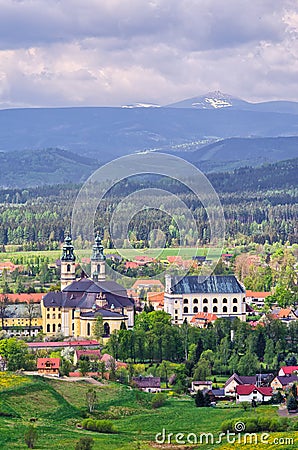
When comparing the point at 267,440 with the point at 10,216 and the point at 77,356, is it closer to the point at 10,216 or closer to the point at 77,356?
the point at 77,356

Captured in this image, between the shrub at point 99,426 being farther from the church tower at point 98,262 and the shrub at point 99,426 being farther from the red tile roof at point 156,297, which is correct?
the red tile roof at point 156,297

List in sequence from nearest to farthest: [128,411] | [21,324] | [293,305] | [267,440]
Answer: [267,440] → [128,411] → [21,324] → [293,305]

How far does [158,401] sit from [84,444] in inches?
278

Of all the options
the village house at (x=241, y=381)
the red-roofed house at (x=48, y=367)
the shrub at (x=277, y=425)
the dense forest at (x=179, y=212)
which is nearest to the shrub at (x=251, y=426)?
the shrub at (x=277, y=425)

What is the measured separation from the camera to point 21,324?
58375 mm

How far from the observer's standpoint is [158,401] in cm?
3797

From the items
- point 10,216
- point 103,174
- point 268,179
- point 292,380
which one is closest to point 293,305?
point 103,174

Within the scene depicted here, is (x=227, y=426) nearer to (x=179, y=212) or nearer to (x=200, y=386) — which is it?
(x=200, y=386)

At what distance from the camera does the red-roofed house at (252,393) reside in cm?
3853

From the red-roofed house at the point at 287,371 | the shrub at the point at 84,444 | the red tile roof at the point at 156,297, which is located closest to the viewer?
the shrub at the point at 84,444

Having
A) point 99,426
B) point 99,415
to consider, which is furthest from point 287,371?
point 99,426

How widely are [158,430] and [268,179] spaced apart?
133606 millimetres

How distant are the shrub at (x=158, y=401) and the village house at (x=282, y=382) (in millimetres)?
3605

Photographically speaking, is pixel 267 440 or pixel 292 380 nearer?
→ pixel 267 440
